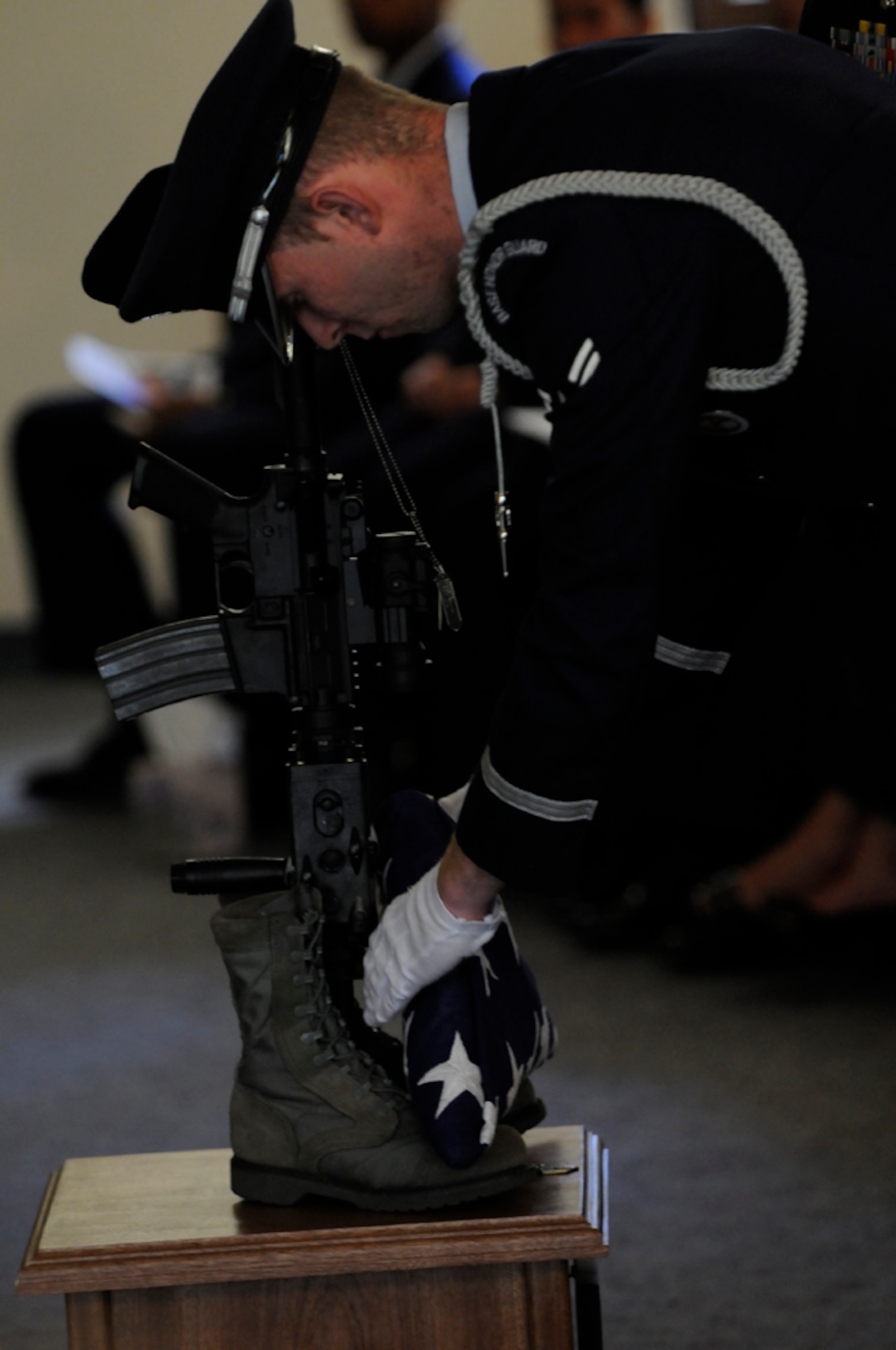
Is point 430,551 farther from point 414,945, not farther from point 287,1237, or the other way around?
point 287,1237

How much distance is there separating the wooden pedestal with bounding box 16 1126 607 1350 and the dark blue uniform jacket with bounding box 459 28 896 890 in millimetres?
213

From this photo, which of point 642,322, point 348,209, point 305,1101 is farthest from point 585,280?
point 305,1101

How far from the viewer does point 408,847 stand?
116 centimetres

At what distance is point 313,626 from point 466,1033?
11.5 inches

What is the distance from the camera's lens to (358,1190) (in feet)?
3.45

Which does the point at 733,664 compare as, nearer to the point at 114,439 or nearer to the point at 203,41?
the point at 114,439

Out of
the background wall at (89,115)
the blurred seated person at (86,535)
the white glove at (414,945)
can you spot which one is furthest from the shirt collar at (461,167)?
the background wall at (89,115)

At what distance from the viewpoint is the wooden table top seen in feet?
3.26

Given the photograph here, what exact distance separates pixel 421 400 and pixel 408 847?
1.54 meters

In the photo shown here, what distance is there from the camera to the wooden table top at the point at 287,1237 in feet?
3.26

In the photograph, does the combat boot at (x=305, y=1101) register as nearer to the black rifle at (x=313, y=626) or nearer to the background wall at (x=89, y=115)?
the black rifle at (x=313, y=626)

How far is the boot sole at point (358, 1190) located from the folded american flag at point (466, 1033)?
0.7 inches

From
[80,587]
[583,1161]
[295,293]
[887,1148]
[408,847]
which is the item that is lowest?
[80,587]

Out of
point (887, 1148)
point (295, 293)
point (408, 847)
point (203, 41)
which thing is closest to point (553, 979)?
point (887, 1148)
